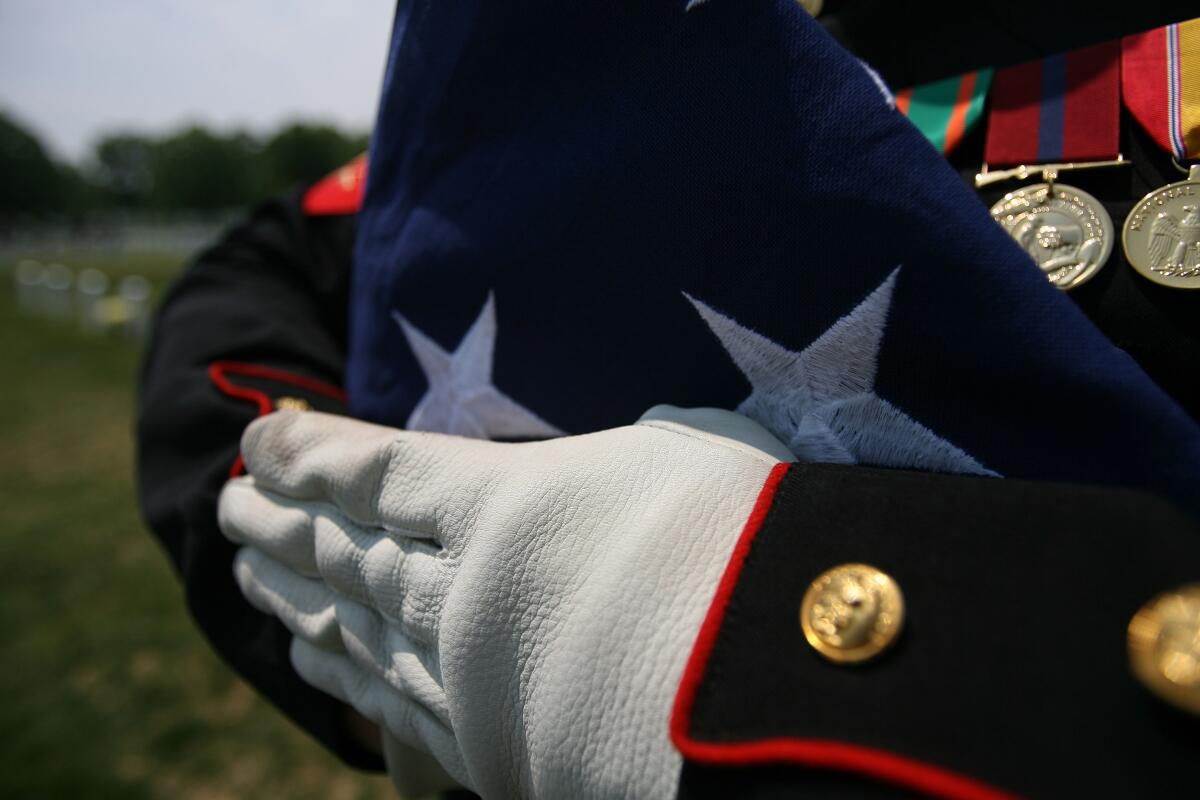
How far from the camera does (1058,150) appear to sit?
1.70 ft

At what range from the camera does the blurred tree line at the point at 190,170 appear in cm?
3070

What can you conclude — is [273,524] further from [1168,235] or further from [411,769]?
[1168,235]

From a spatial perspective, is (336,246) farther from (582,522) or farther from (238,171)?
(238,171)

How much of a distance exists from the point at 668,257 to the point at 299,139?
3731cm

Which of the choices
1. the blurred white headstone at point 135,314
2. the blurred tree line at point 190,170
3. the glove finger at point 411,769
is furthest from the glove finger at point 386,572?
the blurred tree line at point 190,170

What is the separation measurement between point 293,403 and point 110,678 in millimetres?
1785

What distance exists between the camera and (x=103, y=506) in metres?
3.12

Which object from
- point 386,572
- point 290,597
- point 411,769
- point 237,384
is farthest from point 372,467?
point 237,384

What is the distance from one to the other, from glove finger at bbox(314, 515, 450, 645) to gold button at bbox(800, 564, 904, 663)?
0.88ft

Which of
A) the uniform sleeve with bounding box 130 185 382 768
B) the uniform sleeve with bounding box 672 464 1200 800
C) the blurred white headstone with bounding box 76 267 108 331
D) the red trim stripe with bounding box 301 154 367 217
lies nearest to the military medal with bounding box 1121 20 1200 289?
the uniform sleeve with bounding box 672 464 1200 800

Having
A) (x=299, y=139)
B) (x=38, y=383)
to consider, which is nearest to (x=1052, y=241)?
(x=38, y=383)

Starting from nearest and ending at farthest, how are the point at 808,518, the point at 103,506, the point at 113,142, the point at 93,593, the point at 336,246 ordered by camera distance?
1. the point at 808,518
2. the point at 336,246
3. the point at 93,593
4. the point at 103,506
5. the point at 113,142

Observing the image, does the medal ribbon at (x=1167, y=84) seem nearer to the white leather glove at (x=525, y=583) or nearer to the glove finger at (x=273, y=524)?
the white leather glove at (x=525, y=583)

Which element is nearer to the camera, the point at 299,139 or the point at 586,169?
the point at 586,169
